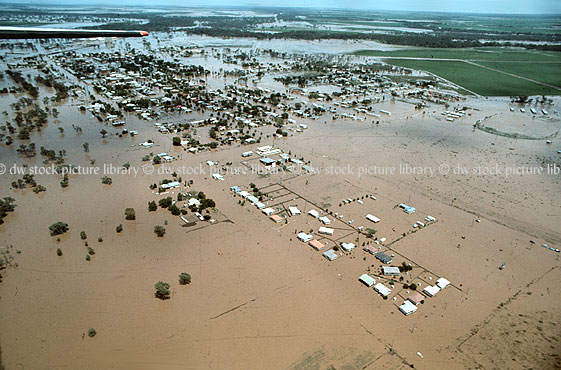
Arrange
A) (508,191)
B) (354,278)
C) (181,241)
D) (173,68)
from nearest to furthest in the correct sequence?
(354,278)
(181,241)
(508,191)
(173,68)

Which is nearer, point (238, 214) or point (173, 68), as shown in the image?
point (238, 214)

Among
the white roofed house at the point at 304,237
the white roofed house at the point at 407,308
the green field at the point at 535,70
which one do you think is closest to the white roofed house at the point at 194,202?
the white roofed house at the point at 304,237

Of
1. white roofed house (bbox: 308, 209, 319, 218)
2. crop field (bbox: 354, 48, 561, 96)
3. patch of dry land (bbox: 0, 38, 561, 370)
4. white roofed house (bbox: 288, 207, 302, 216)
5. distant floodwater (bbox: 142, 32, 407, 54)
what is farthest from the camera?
distant floodwater (bbox: 142, 32, 407, 54)

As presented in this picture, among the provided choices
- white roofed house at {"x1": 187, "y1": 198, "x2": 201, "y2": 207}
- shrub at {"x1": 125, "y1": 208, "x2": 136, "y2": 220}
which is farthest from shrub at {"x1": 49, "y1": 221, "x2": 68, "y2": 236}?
white roofed house at {"x1": 187, "y1": 198, "x2": 201, "y2": 207}

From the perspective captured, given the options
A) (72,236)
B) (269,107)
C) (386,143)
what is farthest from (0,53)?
(386,143)

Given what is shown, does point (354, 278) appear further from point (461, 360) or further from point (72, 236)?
point (72, 236)

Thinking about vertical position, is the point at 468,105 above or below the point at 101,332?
above

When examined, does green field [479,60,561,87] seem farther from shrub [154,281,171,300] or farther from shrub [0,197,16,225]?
shrub [0,197,16,225]
